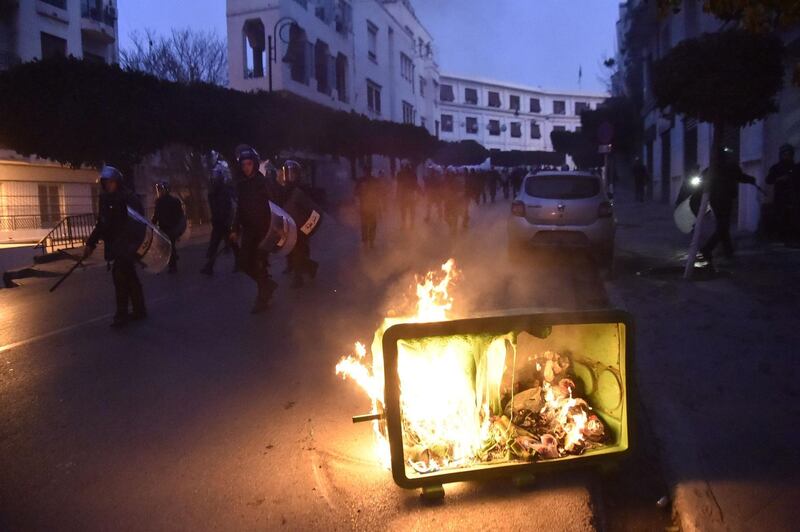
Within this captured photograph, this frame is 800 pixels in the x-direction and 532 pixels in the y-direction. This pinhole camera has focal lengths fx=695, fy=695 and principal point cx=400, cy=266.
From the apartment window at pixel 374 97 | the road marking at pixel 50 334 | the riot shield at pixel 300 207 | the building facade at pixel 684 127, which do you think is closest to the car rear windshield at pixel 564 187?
the building facade at pixel 684 127

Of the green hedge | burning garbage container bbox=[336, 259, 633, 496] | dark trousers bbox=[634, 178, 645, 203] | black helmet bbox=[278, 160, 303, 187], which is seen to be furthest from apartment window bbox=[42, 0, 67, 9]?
burning garbage container bbox=[336, 259, 633, 496]

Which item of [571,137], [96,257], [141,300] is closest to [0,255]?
[96,257]

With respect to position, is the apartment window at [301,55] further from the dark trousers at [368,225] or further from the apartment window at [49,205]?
the dark trousers at [368,225]

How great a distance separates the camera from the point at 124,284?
7.72 m

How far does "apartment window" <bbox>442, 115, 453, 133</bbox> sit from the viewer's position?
7931cm

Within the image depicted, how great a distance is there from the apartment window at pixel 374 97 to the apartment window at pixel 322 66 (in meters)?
7.23

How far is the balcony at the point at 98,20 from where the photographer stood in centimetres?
3250

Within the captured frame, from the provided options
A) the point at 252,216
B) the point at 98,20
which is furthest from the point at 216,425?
the point at 98,20

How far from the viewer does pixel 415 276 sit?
10.9 meters

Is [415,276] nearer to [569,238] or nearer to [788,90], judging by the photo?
[569,238]

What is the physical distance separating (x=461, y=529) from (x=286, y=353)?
3464 millimetres

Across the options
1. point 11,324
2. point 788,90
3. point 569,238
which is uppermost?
point 788,90

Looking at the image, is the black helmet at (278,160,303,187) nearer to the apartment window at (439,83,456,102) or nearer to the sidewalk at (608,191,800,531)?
the sidewalk at (608,191,800,531)

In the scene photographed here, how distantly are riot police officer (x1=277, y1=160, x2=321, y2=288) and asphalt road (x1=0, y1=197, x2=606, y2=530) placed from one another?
836 millimetres
